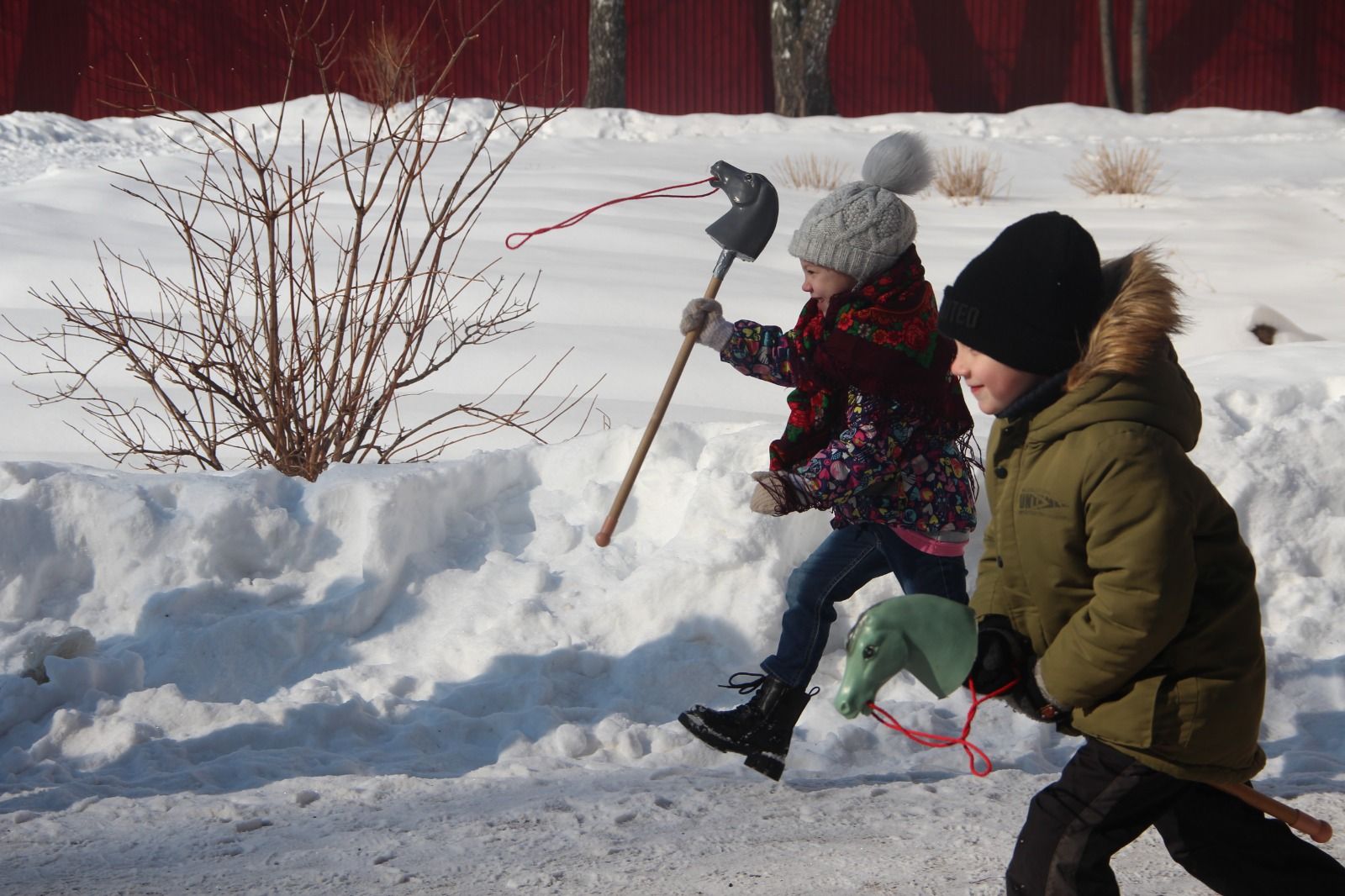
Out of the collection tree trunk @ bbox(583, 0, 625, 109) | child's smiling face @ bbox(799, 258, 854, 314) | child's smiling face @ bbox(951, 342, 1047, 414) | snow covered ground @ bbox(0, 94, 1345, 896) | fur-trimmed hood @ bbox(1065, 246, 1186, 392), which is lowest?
snow covered ground @ bbox(0, 94, 1345, 896)

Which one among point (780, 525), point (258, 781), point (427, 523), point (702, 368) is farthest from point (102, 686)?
point (702, 368)

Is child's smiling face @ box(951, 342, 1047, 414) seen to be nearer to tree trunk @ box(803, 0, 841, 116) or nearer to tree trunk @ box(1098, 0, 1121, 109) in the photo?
tree trunk @ box(803, 0, 841, 116)

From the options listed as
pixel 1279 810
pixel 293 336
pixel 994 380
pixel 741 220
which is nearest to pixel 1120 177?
pixel 293 336

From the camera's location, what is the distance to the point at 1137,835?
2.07m

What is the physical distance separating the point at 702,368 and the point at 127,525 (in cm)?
345

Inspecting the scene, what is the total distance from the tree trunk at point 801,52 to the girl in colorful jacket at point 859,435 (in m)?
13.3

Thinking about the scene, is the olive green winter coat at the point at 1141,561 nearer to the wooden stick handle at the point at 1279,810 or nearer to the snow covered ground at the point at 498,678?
the wooden stick handle at the point at 1279,810

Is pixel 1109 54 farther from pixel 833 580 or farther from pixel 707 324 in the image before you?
pixel 833 580

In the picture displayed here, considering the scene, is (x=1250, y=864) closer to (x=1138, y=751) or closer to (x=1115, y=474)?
(x=1138, y=751)

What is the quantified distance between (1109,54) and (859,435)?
15217 mm

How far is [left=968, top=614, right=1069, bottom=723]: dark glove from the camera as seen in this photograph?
6.93 ft

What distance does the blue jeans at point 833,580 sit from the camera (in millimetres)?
3123

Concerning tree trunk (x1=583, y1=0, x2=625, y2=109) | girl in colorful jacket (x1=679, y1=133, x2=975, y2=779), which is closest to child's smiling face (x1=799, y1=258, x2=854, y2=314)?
girl in colorful jacket (x1=679, y1=133, x2=975, y2=779)

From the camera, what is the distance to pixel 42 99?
15898 mm
